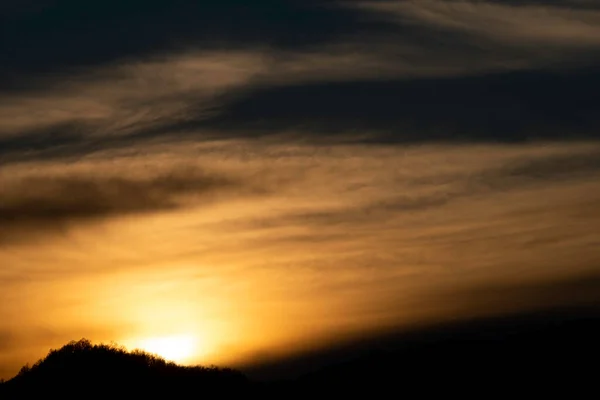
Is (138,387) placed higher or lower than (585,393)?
higher

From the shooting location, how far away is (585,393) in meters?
78.6

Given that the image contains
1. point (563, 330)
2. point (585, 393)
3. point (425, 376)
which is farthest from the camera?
point (563, 330)

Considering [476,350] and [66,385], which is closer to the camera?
[66,385]

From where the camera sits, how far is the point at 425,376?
8362cm

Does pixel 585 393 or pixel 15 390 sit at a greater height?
pixel 15 390

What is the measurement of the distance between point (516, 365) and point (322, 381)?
10.9 meters

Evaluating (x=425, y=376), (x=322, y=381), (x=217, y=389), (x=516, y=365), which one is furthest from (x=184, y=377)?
(x=516, y=365)

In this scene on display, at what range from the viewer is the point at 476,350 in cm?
8831

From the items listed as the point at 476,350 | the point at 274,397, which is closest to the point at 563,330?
the point at 476,350

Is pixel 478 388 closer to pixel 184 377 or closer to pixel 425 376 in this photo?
pixel 425 376

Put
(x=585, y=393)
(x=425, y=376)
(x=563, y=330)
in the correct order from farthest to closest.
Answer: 1. (x=563, y=330)
2. (x=425, y=376)
3. (x=585, y=393)

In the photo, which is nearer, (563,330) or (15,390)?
(15,390)

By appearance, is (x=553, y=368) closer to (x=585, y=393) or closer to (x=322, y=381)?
(x=585, y=393)

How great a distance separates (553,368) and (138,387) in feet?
74.6
